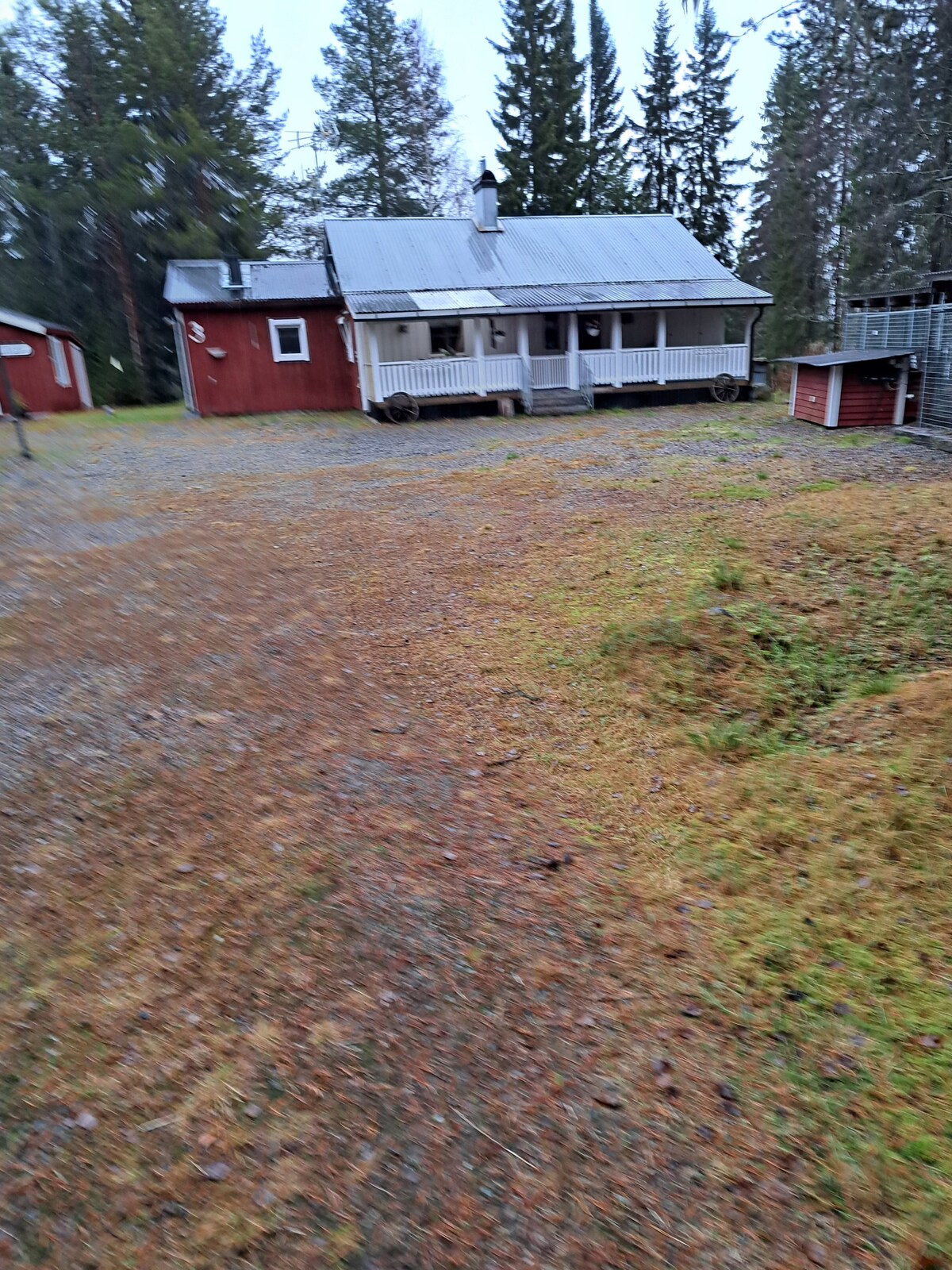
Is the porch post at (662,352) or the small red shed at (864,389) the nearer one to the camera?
the small red shed at (864,389)

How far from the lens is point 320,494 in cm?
1149

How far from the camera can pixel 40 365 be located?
26125 millimetres

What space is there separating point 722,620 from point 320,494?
6.84 meters

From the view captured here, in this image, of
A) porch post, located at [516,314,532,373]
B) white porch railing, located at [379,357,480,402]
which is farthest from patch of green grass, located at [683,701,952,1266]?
porch post, located at [516,314,532,373]

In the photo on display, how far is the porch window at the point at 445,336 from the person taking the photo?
2166 centimetres

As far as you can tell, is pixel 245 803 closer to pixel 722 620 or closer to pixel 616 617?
pixel 616 617

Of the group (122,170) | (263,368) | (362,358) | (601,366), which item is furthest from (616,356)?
(122,170)

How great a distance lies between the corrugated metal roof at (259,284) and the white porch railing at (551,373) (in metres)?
5.84

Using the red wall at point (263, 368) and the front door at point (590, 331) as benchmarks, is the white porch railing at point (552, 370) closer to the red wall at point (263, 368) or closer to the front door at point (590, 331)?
the front door at point (590, 331)

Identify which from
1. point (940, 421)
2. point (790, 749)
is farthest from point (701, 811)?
point (940, 421)

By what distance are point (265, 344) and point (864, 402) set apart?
14415 millimetres

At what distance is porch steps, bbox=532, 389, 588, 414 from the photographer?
786 inches

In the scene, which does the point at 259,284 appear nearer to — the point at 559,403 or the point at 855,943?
the point at 559,403

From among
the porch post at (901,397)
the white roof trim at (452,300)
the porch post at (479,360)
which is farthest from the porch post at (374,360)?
the porch post at (901,397)
